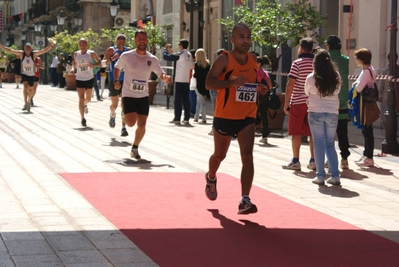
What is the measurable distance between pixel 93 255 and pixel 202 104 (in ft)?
48.2

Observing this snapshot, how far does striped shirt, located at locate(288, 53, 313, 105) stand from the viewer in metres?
11.9

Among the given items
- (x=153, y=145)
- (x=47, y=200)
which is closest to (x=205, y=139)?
(x=153, y=145)

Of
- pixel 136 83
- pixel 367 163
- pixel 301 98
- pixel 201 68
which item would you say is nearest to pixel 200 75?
pixel 201 68

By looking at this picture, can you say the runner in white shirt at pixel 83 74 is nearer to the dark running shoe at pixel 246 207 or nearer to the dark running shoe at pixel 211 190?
the dark running shoe at pixel 211 190

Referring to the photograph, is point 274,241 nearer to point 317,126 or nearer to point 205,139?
point 317,126

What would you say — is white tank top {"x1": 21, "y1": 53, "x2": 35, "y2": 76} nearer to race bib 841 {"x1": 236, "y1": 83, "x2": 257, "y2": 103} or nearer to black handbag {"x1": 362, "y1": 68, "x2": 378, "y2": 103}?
black handbag {"x1": 362, "y1": 68, "x2": 378, "y2": 103}

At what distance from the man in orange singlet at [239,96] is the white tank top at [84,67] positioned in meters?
10.8

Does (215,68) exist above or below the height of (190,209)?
above

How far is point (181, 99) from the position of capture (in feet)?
70.9

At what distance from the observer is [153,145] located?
15.6m

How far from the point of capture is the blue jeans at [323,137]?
35.3ft

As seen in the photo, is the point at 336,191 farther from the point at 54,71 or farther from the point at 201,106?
the point at 54,71

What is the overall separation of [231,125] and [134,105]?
16.0 feet

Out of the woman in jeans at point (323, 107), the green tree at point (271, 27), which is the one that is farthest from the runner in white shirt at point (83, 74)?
the woman in jeans at point (323, 107)
